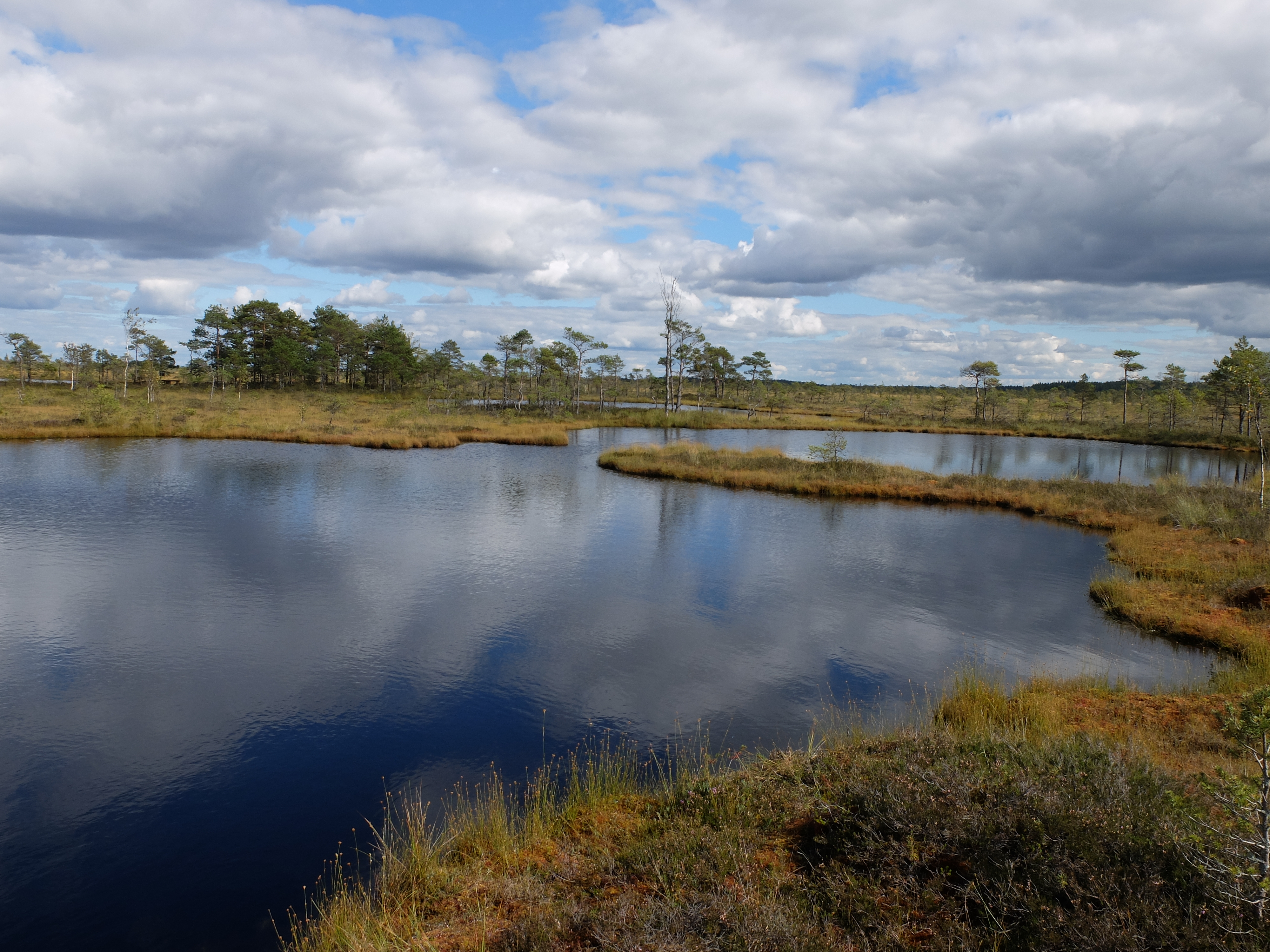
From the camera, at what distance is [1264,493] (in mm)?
29188

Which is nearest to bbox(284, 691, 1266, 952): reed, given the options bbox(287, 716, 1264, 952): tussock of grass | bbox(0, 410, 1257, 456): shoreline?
bbox(287, 716, 1264, 952): tussock of grass

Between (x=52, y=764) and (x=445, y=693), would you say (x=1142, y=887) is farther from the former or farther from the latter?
(x=52, y=764)

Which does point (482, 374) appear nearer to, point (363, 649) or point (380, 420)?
point (380, 420)

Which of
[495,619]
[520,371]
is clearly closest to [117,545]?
[495,619]

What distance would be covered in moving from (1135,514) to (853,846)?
26699 millimetres

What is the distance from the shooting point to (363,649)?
12867 millimetres

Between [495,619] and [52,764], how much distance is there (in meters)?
7.31

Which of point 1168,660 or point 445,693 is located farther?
point 1168,660

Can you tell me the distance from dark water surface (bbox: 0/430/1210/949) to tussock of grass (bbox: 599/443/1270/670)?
1.05 m

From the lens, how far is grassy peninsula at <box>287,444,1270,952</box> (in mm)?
4879

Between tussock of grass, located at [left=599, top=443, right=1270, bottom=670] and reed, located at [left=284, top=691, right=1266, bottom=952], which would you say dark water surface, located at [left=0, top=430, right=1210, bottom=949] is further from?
reed, located at [left=284, top=691, right=1266, bottom=952]

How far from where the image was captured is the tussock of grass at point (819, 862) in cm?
485

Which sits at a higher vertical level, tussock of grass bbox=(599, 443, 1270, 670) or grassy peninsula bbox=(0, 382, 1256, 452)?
grassy peninsula bbox=(0, 382, 1256, 452)

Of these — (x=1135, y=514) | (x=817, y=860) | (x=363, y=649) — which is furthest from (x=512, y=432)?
(x=817, y=860)
